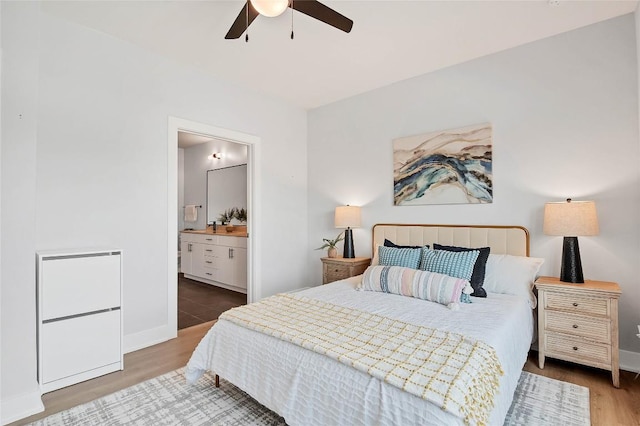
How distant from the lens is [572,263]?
2506 mm

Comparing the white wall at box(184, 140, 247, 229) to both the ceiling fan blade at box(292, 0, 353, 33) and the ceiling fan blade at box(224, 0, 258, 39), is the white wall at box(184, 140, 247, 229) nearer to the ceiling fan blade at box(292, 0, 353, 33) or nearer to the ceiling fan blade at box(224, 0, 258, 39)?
the ceiling fan blade at box(224, 0, 258, 39)

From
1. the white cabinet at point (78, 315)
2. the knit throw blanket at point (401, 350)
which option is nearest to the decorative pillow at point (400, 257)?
the knit throw blanket at point (401, 350)

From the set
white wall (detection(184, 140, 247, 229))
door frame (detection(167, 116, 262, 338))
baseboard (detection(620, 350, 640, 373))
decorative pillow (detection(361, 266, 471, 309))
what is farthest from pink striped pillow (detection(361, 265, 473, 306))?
white wall (detection(184, 140, 247, 229))

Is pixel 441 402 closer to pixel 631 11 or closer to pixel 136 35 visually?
pixel 631 11

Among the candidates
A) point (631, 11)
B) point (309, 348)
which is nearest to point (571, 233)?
point (631, 11)

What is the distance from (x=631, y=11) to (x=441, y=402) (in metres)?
3.24

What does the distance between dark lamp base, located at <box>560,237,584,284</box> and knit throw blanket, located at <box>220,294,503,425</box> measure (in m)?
1.43

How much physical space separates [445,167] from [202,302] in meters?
3.57

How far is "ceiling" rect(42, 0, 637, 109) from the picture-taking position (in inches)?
95.0

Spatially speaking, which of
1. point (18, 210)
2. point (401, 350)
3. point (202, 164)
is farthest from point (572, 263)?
point (202, 164)

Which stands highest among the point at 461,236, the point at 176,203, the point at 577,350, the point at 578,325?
the point at 176,203

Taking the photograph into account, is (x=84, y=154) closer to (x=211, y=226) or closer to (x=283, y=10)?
(x=283, y=10)

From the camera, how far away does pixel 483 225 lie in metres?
3.19

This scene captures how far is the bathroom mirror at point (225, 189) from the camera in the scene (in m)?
5.62
